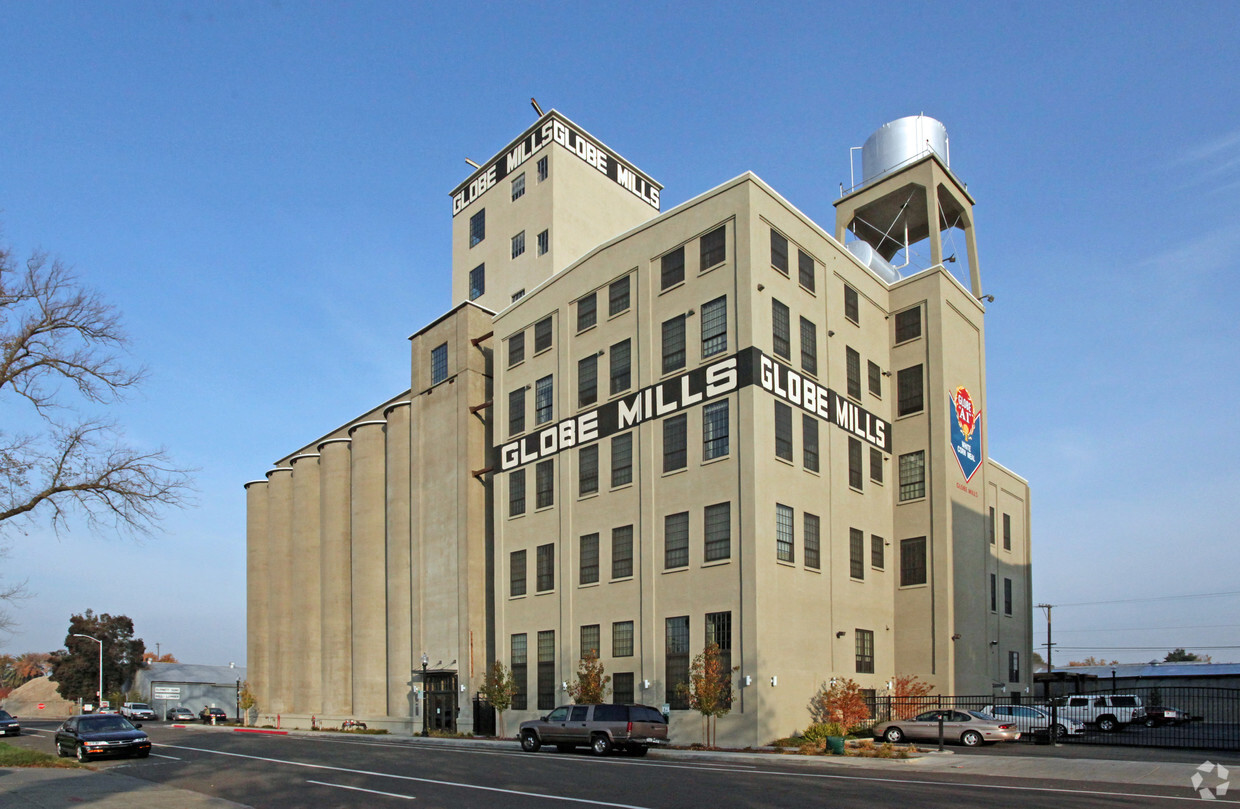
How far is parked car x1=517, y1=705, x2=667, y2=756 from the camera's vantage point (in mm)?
30781

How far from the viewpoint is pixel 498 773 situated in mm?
23953

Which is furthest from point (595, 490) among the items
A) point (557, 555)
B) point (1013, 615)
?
point (1013, 615)

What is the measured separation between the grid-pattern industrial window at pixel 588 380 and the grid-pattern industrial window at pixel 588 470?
2.36m

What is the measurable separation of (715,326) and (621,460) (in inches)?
310

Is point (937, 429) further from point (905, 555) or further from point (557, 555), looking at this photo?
point (557, 555)

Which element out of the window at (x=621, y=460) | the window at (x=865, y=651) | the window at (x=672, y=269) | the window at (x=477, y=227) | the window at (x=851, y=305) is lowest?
the window at (x=865, y=651)

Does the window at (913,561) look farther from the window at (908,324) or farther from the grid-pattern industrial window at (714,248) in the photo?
the grid-pattern industrial window at (714,248)

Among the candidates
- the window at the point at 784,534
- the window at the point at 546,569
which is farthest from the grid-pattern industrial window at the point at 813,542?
the window at the point at 546,569

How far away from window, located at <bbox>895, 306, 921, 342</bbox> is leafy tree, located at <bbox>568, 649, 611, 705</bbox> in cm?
2265

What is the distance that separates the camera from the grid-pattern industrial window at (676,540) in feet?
130

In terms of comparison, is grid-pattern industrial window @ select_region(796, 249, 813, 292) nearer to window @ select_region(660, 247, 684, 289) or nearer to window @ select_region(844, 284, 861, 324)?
window @ select_region(844, 284, 861, 324)

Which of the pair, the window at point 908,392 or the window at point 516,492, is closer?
the window at point 908,392

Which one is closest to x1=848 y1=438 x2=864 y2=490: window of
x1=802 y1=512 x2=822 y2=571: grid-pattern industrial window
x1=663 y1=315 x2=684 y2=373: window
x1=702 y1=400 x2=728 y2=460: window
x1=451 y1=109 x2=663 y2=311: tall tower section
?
x1=802 y1=512 x2=822 y2=571: grid-pattern industrial window

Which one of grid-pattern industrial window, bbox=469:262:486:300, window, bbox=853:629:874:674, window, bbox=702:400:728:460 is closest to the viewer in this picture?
window, bbox=702:400:728:460
